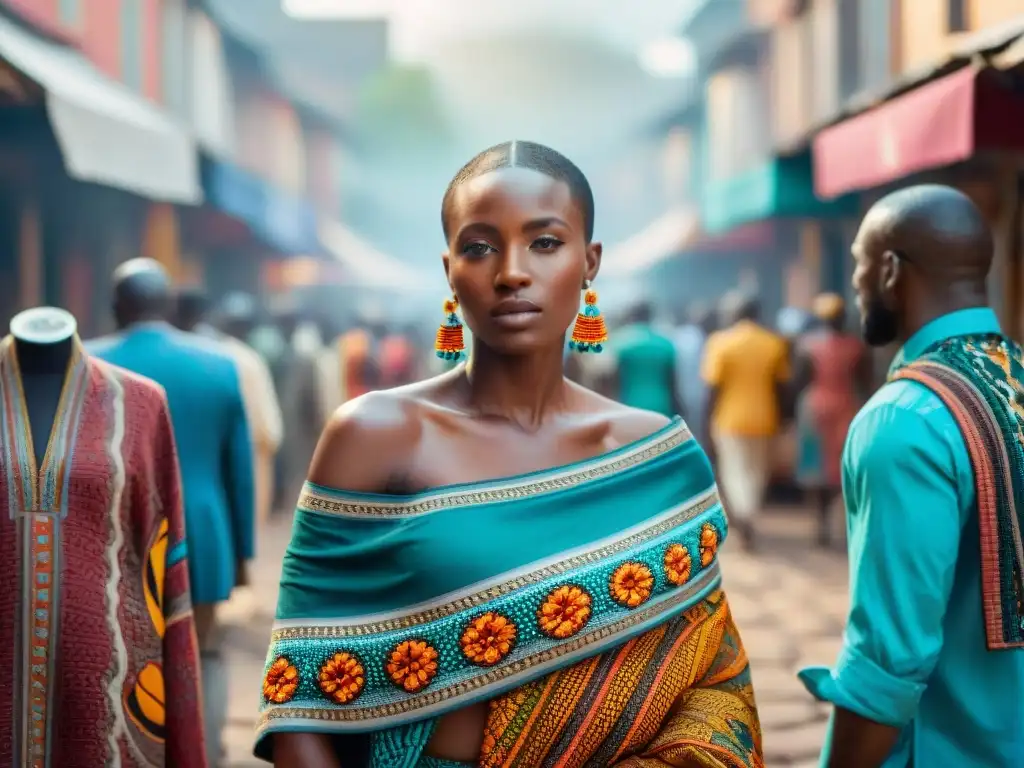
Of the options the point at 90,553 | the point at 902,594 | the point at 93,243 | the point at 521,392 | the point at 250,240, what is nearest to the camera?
the point at 521,392

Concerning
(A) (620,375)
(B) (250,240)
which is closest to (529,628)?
(A) (620,375)

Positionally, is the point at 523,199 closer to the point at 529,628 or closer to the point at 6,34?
the point at 529,628

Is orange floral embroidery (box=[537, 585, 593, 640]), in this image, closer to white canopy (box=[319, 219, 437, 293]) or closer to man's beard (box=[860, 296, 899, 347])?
man's beard (box=[860, 296, 899, 347])

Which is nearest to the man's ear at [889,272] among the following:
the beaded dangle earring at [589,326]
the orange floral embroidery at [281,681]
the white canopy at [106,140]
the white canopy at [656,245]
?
the beaded dangle earring at [589,326]

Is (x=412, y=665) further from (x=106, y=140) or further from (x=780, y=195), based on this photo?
(x=780, y=195)

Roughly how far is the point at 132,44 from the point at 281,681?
14.8 m

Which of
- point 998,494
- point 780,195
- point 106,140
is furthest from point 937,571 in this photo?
point 780,195

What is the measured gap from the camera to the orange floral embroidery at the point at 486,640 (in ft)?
6.91

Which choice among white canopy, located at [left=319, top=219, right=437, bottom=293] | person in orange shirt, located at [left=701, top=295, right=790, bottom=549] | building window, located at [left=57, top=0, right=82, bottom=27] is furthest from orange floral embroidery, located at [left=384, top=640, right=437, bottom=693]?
white canopy, located at [left=319, top=219, right=437, bottom=293]

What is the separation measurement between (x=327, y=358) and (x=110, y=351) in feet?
26.7

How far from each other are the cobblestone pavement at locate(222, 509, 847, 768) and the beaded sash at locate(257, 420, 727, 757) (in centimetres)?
232

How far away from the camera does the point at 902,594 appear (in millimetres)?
2543

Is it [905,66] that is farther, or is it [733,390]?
[905,66]

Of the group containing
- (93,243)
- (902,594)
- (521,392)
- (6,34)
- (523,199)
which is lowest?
(902,594)
